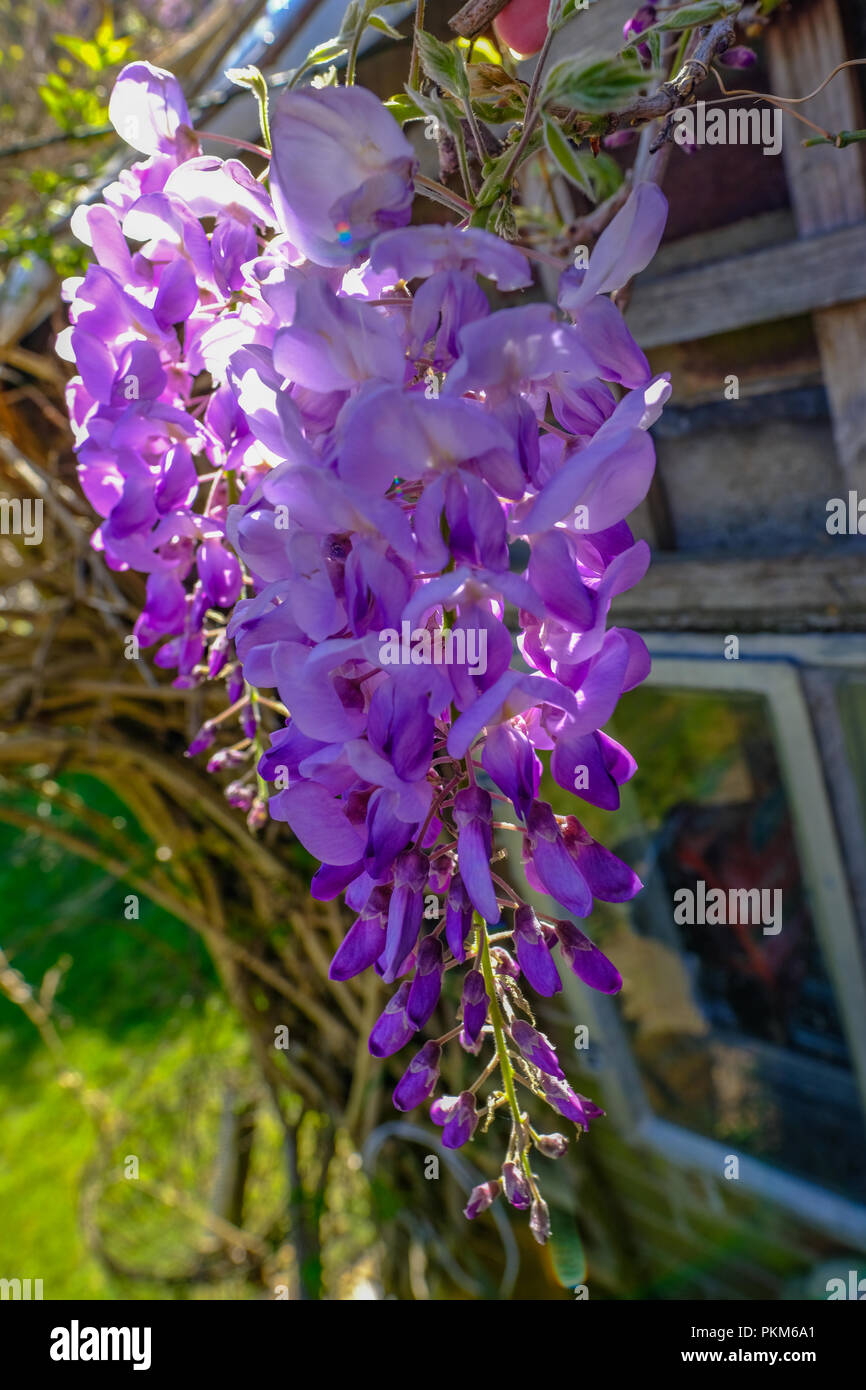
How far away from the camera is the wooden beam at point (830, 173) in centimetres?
108

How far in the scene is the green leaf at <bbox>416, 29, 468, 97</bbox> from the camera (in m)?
0.49

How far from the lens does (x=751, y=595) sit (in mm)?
1381

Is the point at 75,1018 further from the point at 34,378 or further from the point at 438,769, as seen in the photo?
the point at 438,769

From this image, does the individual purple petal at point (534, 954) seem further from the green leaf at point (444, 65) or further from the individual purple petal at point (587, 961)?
the green leaf at point (444, 65)

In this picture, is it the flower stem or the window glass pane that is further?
the window glass pane

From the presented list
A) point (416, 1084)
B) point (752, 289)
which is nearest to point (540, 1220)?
point (416, 1084)

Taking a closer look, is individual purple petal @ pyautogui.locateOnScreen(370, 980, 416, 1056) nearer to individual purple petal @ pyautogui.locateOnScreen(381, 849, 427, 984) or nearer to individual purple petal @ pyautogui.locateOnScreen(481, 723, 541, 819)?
individual purple petal @ pyautogui.locateOnScreen(381, 849, 427, 984)

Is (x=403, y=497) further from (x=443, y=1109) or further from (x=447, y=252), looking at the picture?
(x=443, y=1109)

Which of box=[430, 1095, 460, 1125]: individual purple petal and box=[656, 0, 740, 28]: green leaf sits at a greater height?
box=[656, 0, 740, 28]: green leaf

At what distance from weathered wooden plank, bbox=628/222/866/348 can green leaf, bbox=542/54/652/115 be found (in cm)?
83

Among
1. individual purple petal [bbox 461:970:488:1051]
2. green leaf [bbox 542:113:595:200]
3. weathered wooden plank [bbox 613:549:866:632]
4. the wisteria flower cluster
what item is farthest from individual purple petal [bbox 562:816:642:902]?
weathered wooden plank [bbox 613:549:866:632]

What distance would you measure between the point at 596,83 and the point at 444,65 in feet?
0.34

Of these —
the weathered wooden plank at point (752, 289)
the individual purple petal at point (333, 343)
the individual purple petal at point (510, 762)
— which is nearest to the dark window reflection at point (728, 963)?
the weathered wooden plank at point (752, 289)

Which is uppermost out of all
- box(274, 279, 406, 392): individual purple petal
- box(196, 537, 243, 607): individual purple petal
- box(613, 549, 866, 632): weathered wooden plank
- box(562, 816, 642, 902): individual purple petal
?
box(613, 549, 866, 632): weathered wooden plank
